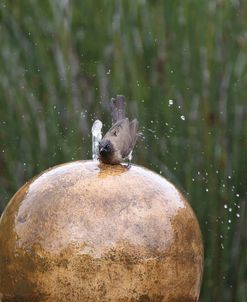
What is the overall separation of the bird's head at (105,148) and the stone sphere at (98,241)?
0.10 ft

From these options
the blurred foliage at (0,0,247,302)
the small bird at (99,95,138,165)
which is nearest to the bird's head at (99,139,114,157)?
the small bird at (99,95,138,165)

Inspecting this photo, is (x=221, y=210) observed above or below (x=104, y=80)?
below

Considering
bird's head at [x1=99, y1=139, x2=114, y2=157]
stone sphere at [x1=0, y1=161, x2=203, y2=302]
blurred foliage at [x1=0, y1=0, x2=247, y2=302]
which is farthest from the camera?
blurred foliage at [x1=0, y1=0, x2=247, y2=302]

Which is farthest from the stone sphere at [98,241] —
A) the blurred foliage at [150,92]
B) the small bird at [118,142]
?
the blurred foliage at [150,92]

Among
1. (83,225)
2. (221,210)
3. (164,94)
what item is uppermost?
(164,94)

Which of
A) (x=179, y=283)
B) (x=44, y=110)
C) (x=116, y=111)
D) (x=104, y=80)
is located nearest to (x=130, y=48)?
(x=104, y=80)

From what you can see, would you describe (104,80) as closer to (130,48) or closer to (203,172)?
(130,48)

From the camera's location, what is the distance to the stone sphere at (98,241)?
1767mm

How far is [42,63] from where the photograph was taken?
3236 millimetres

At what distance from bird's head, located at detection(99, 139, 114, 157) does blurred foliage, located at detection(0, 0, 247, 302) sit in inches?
45.6

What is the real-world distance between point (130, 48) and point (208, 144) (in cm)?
44

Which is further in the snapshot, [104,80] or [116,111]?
[104,80]

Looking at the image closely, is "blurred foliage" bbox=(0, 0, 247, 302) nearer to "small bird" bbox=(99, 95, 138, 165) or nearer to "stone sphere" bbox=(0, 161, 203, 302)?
"small bird" bbox=(99, 95, 138, 165)

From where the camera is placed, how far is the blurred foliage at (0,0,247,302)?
3.06 metres
